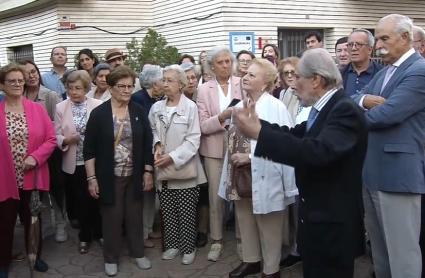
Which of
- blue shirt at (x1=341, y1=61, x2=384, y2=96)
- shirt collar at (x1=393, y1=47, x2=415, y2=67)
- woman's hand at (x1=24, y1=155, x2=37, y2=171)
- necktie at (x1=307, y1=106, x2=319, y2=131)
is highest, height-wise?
shirt collar at (x1=393, y1=47, x2=415, y2=67)

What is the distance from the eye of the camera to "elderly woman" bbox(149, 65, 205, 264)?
4.27 meters

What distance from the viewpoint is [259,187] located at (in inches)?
144

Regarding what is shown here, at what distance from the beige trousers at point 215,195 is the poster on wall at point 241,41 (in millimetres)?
6017

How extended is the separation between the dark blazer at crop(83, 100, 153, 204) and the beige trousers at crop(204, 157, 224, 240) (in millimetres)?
599

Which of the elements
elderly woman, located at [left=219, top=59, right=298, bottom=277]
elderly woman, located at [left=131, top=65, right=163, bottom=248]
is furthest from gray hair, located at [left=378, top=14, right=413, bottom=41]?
elderly woman, located at [left=131, top=65, right=163, bottom=248]

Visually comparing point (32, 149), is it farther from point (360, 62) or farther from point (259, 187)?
point (360, 62)

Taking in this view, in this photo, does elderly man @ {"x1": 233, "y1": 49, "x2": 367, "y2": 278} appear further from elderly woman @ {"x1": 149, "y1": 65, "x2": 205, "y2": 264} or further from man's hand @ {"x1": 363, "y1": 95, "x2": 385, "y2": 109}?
elderly woman @ {"x1": 149, "y1": 65, "x2": 205, "y2": 264}

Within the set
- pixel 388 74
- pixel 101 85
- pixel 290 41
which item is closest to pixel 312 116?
pixel 388 74

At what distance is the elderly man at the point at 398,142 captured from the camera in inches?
113


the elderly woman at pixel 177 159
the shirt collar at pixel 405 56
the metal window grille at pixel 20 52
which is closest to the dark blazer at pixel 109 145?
the elderly woman at pixel 177 159

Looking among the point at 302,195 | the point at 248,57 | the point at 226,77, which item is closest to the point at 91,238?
the point at 226,77

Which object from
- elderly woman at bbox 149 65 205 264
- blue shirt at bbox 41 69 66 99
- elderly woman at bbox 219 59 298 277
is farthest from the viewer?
blue shirt at bbox 41 69 66 99

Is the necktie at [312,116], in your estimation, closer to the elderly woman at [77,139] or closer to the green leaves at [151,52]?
the elderly woman at [77,139]

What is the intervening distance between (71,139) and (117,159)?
2.37ft
